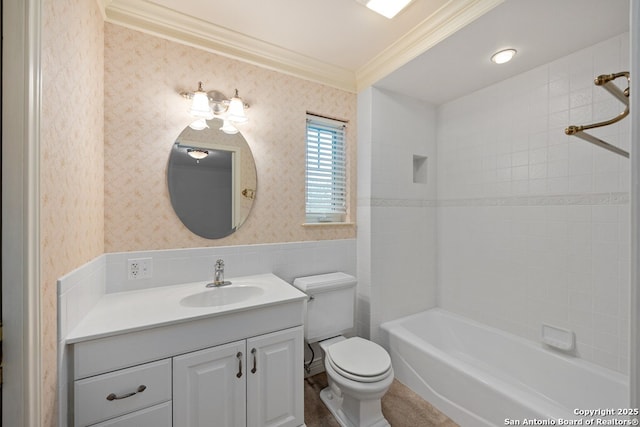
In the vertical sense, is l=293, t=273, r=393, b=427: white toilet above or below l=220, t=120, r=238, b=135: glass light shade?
below

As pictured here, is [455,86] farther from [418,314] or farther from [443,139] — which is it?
[418,314]

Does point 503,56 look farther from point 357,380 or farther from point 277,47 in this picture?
point 357,380

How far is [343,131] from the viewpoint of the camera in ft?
7.54

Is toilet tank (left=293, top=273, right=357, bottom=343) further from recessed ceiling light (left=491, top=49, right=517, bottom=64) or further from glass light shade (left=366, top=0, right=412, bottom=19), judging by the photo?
recessed ceiling light (left=491, top=49, right=517, bottom=64)

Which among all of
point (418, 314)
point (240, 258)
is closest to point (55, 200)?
point (240, 258)

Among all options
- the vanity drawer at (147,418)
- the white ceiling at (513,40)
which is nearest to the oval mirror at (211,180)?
the vanity drawer at (147,418)

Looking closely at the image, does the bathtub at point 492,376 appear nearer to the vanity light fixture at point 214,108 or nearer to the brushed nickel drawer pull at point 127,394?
the brushed nickel drawer pull at point 127,394

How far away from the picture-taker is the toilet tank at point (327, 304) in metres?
1.82

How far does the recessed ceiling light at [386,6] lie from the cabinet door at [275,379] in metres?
1.81

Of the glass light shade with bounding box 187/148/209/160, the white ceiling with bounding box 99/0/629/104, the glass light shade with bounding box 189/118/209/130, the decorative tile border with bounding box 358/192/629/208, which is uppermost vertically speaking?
the white ceiling with bounding box 99/0/629/104

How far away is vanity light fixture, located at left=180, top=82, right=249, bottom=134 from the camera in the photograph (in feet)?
5.22

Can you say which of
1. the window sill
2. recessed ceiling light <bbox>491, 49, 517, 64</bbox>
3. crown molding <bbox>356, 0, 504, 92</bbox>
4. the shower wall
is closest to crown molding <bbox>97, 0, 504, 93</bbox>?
crown molding <bbox>356, 0, 504, 92</bbox>

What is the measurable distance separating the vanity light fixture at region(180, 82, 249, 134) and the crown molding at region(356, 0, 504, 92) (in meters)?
1.08

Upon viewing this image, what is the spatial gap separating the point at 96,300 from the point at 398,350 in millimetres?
1972
